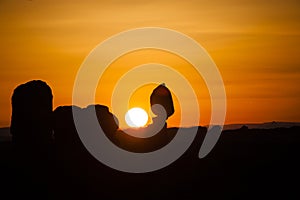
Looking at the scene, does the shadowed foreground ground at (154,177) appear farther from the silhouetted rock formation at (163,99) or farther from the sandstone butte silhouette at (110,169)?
the silhouetted rock formation at (163,99)

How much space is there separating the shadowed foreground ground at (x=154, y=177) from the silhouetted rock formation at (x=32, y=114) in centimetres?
147

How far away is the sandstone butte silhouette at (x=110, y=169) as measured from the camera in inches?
1805

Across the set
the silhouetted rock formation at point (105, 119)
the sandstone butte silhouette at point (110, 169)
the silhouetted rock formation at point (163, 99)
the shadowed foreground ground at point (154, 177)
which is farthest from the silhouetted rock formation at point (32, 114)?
the silhouetted rock formation at point (163, 99)

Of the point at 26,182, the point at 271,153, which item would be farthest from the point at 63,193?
the point at 271,153

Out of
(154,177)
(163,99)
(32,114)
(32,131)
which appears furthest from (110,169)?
(163,99)

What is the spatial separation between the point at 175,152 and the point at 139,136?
13.8 ft

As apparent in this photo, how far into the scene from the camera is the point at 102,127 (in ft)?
198

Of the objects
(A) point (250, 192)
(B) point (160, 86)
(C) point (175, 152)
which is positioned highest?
(B) point (160, 86)

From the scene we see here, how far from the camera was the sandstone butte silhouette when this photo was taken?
1805 inches

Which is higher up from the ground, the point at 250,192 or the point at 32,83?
the point at 32,83

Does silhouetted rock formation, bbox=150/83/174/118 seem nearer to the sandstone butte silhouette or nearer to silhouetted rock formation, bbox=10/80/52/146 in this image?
the sandstone butte silhouette

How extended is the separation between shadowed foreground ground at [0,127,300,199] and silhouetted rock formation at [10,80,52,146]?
1.47 m

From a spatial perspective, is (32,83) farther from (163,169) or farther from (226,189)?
(226,189)

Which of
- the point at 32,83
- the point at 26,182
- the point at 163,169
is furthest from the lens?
the point at 32,83
